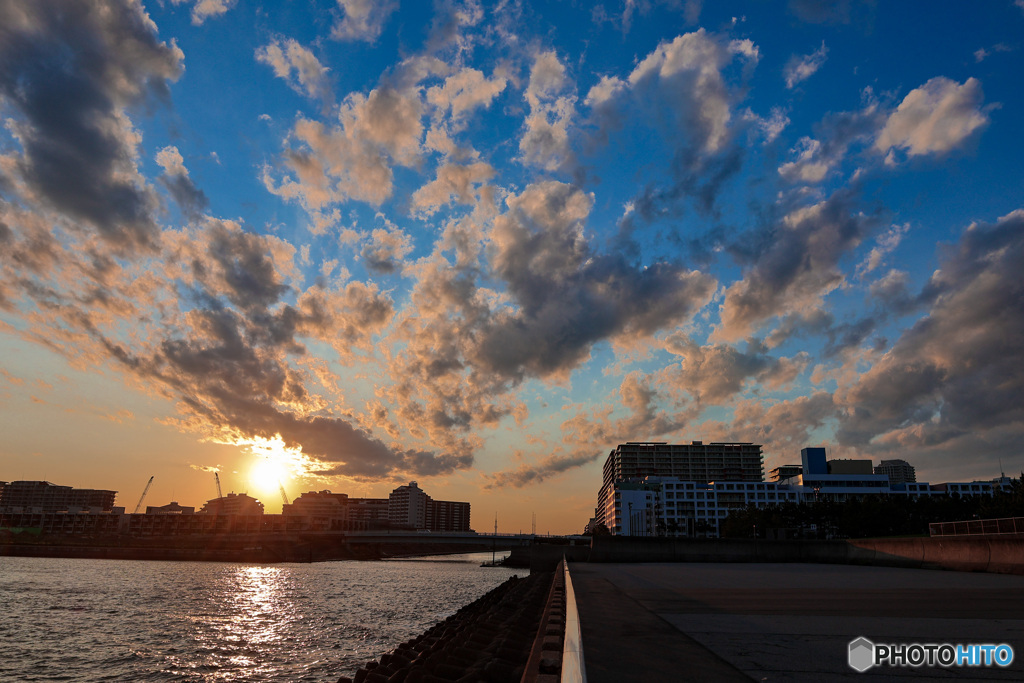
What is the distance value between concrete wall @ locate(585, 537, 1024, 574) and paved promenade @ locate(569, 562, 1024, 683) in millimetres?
17713

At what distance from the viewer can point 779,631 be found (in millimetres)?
11508

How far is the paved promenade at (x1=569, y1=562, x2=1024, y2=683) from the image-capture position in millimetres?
8023

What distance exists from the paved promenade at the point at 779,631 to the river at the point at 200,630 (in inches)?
629

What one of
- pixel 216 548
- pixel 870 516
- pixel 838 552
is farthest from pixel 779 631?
pixel 216 548

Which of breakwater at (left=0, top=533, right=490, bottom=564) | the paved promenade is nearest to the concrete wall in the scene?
the paved promenade

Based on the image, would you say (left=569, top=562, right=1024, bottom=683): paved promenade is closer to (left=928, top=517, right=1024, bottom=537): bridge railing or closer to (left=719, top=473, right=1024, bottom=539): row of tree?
(left=928, top=517, right=1024, bottom=537): bridge railing

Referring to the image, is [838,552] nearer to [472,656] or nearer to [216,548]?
[472,656]

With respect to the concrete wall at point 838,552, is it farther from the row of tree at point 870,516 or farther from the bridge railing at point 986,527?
the row of tree at point 870,516

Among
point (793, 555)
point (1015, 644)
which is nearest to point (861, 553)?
point (793, 555)

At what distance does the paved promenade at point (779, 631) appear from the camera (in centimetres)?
802

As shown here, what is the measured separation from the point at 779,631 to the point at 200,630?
37.0 metres

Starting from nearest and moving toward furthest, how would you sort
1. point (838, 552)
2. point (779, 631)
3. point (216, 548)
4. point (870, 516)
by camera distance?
point (779, 631), point (838, 552), point (870, 516), point (216, 548)

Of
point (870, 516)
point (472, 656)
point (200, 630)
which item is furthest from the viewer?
point (870, 516)

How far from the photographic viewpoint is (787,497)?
7347 inches
